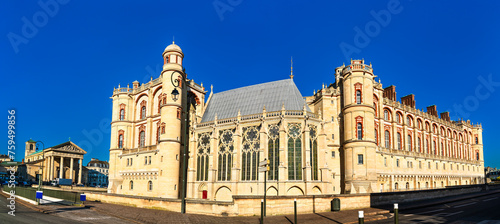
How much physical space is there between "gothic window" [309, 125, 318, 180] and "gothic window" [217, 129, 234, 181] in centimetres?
1025

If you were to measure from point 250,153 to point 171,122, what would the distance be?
12.2 meters

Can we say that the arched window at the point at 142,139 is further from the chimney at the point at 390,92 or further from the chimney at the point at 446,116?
the chimney at the point at 446,116

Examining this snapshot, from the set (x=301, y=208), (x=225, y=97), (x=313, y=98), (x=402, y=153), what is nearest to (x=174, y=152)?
(x=225, y=97)

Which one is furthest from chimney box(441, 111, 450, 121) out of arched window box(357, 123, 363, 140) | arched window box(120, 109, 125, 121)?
arched window box(120, 109, 125, 121)

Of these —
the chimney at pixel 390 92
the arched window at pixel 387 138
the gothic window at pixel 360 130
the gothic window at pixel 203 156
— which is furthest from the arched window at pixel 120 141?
the chimney at pixel 390 92

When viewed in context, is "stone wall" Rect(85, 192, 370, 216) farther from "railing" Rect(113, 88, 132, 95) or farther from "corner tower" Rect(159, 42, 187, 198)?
"railing" Rect(113, 88, 132, 95)

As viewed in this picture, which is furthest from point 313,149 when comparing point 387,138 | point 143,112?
point 143,112

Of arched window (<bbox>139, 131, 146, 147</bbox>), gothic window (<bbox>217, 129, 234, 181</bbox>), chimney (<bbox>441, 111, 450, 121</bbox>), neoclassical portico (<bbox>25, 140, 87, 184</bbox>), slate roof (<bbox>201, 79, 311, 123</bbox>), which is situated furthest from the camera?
neoclassical portico (<bbox>25, 140, 87, 184</bbox>)

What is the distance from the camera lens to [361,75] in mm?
44938

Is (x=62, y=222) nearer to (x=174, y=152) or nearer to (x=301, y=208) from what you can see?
(x=301, y=208)

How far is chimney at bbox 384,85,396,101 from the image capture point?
194ft

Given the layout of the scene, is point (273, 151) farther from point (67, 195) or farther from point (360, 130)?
point (67, 195)

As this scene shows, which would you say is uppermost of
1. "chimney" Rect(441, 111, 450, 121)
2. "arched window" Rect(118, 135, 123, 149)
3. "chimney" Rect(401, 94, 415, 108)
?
"chimney" Rect(401, 94, 415, 108)

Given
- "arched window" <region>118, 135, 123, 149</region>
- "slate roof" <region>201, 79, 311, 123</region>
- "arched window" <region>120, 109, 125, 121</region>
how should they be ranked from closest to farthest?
"slate roof" <region>201, 79, 311, 123</region> → "arched window" <region>118, 135, 123, 149</region> → "arched window" <region>120, 109, 125, 121</region>
